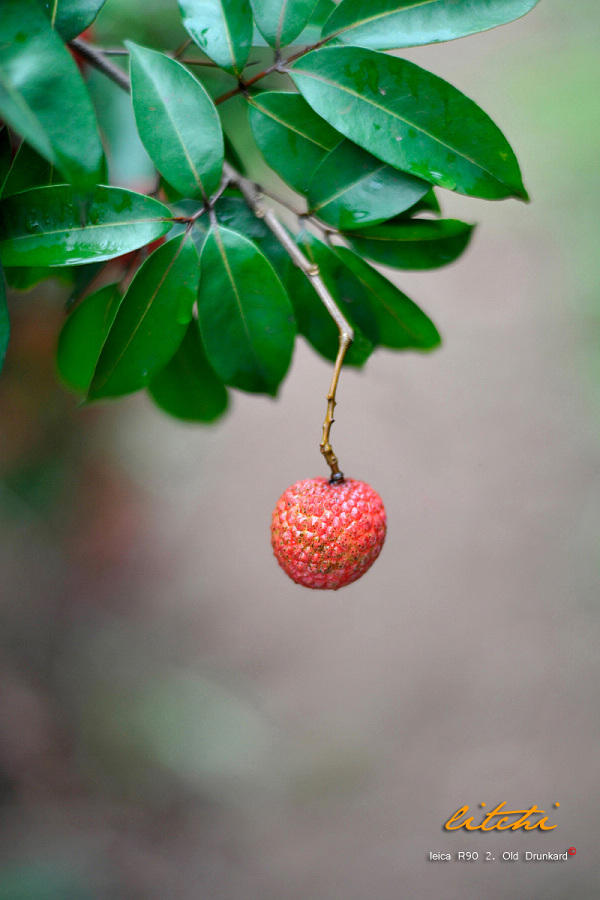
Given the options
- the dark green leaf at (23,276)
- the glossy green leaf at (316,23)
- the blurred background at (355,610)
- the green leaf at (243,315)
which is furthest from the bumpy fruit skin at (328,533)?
the blurred background at (355,610)

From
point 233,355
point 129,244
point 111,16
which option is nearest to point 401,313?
point 233,355

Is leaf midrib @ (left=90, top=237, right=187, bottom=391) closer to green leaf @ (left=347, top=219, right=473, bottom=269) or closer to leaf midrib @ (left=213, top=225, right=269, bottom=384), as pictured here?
leaf midrib @ (left=213, top=225, right=269, bottom=384)

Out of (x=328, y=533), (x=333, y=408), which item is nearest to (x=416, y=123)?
(x=333, y=408)

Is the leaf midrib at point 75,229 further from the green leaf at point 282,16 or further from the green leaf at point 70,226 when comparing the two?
the green leaf at point 282,16

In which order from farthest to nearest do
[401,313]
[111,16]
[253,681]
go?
1. [253,681]
2. [111,16]
3. [401,313]

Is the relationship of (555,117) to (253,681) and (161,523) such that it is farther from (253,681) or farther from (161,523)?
(253,681)

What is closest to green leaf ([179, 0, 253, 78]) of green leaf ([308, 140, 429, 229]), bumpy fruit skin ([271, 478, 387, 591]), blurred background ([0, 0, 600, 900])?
green leaf ([308, 140, 429, 229])

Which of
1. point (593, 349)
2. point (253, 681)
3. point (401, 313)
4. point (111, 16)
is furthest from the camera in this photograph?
point (593, 349)
